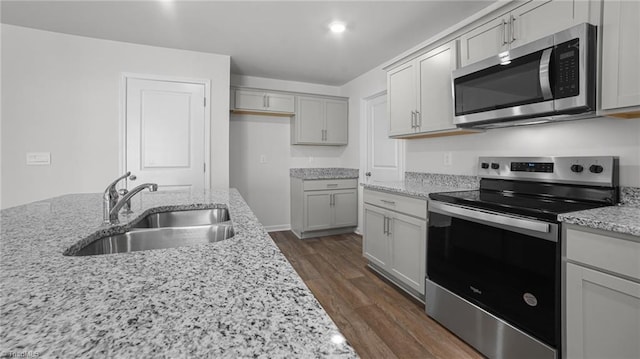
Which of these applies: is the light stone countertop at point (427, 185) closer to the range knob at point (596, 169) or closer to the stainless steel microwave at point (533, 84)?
the stainless steel microwave at point (533, 84)

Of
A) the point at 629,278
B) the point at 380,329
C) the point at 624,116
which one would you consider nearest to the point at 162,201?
the point at 380,329

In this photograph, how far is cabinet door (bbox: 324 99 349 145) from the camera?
4.29 metres

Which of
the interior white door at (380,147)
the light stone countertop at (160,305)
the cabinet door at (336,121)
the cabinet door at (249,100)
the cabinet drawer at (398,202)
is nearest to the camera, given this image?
the light stone countertop at (160,305)

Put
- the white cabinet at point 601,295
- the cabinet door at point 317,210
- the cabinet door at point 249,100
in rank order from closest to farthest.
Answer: the white cabinet at point 601,295 → the cabinet door at point 249,100 → the cabinet door at point 317,210

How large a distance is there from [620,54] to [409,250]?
1.60m

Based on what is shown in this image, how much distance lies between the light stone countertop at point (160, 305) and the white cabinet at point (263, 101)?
3252 mm

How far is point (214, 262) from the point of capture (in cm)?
65

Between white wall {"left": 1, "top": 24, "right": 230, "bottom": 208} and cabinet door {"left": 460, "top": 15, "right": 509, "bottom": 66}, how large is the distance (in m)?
2.89

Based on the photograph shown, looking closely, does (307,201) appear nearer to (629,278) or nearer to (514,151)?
(514,151)

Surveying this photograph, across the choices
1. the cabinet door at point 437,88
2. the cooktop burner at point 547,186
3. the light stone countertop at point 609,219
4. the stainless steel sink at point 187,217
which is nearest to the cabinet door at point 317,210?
the cabinet door at point 437,88

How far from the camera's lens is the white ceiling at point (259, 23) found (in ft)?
7.35

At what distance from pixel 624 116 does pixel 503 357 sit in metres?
1.40

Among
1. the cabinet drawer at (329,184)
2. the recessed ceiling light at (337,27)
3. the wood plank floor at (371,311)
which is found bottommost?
the wood plank floor at (371,311)

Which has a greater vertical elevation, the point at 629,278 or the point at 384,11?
the point at 384,11
